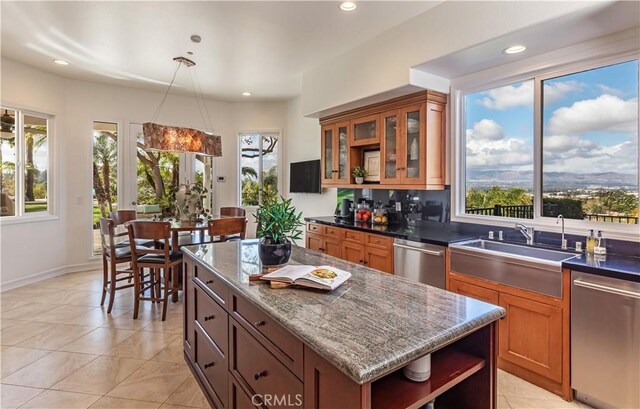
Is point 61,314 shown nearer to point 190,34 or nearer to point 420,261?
point 190,34

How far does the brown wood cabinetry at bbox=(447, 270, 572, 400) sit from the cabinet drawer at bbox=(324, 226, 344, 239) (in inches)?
62.9

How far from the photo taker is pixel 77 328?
124 inches

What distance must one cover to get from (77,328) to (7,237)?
2.13m

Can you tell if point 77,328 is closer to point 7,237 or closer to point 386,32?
point 7,237

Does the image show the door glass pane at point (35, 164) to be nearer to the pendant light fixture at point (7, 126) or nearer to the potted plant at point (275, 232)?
the pendant light fixture at point (7, 126)

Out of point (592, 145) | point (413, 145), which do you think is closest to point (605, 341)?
point (592, 145)

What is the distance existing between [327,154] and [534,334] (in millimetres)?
3038

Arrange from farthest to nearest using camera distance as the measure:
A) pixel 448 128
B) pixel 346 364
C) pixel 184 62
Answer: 1. pixel 184 62
2. pixel 448 128
3. pixel 346 364

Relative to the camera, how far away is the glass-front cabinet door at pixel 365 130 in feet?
12.2

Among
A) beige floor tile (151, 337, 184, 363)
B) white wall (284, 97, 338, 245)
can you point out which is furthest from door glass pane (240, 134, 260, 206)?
beige floor tile (151, 337, 184, 363)

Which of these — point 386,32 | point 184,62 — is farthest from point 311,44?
point 184,62

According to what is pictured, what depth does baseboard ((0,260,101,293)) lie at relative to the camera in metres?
4.30

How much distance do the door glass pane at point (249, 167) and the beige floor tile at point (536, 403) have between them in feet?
16.2

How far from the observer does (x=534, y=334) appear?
2279 millimetres
